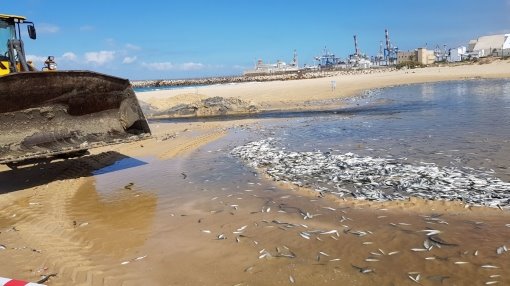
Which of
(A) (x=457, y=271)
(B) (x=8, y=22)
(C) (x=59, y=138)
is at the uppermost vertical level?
(B) (x=8, y=22)

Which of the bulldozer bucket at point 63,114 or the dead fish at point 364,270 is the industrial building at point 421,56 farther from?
the dead fish at point 364,270

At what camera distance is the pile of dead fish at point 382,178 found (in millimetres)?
7461

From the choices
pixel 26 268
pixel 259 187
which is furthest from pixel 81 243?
pixel 259 187

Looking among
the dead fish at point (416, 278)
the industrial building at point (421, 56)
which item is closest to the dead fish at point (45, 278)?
the dead fish at point (416, 278)

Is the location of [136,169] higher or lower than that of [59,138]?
lower

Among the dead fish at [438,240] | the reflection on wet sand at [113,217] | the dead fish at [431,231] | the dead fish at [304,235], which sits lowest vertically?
the dead fish at [438,240]

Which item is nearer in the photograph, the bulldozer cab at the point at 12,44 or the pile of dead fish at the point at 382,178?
the pile of dead fish at the point at 382,178

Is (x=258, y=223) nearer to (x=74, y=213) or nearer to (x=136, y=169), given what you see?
(x=74, y=213)

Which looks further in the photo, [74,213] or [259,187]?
[259,187]

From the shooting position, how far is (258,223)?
6.57 meters

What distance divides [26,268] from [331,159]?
26.4 feet

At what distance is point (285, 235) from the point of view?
599cm

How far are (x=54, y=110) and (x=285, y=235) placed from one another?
8.17 metres

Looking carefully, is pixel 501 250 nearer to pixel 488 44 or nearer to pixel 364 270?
pixel 364 270
